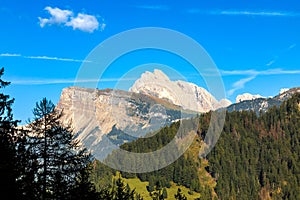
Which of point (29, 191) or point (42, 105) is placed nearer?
point (29, 191)

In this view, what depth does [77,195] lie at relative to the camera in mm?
30734

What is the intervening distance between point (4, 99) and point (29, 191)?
6074 millimetres

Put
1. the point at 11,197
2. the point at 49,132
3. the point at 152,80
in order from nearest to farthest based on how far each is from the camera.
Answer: the point at 11,197 < the point at 49,132 < the point at 152,80

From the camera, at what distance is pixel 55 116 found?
30875 millimetres

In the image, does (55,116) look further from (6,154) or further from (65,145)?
(6,154)

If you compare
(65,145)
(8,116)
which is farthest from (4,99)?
(65,145)

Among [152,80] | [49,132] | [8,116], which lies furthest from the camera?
[152,80]

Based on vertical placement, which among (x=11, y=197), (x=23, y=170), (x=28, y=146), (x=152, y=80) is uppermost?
(x=152, y=80)

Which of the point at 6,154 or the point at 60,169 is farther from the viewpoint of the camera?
the point at 60,169

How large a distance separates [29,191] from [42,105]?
665 cm

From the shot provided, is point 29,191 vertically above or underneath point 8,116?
underneath

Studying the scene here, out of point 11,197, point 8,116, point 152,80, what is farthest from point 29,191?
point 152,80

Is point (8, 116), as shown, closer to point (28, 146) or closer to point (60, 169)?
point (28, 146)

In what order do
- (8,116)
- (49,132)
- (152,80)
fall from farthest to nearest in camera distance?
1. (152,80)
2. (49,132)
3. (8,116)
